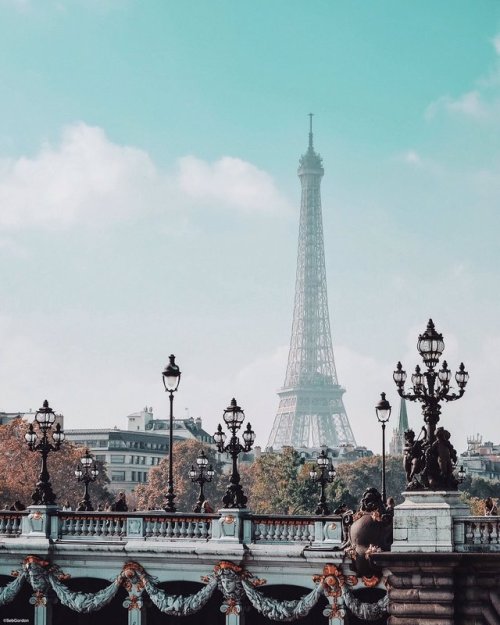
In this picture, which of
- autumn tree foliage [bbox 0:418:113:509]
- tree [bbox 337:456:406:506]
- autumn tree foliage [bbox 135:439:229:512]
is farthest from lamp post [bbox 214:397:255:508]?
tree [bbox 337:456:406:506]

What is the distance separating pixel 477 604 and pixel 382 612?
5.54 meters

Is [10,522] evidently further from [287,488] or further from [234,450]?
[287,488]

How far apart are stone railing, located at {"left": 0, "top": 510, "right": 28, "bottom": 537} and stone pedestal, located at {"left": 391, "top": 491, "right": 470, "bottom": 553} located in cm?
1430

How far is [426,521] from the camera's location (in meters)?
38.0

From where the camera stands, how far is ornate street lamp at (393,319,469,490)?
38.2m

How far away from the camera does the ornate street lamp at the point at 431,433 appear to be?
3825 cm

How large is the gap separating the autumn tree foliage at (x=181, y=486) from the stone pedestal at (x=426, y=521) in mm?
119063

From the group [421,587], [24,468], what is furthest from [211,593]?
[24,468]

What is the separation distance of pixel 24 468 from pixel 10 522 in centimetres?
7691

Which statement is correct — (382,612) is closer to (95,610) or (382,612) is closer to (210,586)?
(210,586)

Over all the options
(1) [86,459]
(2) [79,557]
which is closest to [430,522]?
(2) [79,557]

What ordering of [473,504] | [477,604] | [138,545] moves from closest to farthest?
[477,604], [138,545], [473,504]

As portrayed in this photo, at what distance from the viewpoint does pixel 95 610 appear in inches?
1859

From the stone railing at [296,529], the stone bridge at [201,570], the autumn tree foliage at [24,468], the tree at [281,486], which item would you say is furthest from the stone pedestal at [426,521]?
the tree at [281,486]
